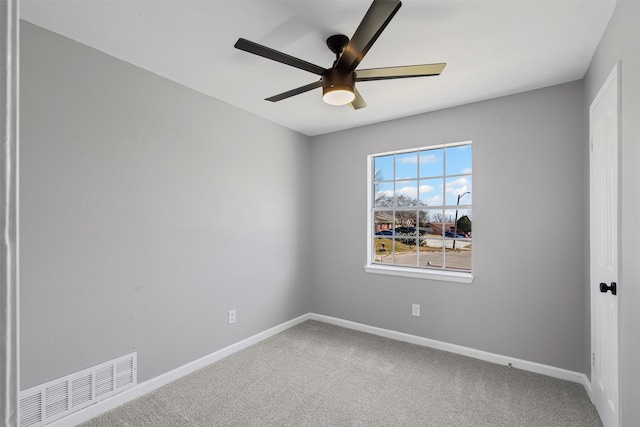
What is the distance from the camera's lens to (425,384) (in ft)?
8.50

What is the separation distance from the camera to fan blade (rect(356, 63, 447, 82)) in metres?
1.88

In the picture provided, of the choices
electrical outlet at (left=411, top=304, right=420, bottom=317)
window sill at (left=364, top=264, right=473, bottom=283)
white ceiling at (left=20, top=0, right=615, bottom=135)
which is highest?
white ceiling at (left=20, top=0, right=615, bottom=135)

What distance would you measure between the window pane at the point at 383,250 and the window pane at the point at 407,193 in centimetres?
48

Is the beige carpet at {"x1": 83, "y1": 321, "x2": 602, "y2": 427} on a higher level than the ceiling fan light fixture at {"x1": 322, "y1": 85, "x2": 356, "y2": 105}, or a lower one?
lower

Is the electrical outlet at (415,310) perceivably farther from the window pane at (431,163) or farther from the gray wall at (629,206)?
the gray wall at (629,206)

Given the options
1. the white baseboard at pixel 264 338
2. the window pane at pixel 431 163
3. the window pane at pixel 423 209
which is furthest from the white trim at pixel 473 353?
the window pane at pixel 431 163

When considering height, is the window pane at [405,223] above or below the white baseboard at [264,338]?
above

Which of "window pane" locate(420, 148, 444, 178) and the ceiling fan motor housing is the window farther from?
the ceiling fan motor housing

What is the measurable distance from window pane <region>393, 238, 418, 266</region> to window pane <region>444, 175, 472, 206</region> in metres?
0.61

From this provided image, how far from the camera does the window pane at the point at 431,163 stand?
343cm

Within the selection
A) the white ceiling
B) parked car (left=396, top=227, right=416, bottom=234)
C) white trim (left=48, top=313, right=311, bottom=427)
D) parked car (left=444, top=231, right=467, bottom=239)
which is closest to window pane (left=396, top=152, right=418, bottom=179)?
parked car (left=396, top=227, right=416, bottom=234)

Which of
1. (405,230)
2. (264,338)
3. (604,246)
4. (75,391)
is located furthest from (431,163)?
(75,391)

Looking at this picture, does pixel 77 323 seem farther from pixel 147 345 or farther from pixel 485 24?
pixel 485 24
